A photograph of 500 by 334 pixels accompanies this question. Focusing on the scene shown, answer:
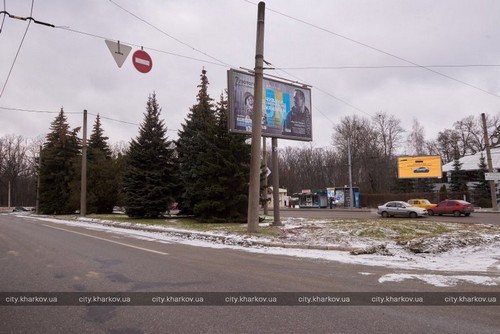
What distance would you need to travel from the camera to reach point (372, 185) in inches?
2586

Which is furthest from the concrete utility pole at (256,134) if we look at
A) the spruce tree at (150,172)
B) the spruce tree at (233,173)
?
the spruce tree at (150,172)

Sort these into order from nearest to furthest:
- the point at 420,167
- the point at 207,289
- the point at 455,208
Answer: the point at 207,289
the point at 455,208
the point at 420,167

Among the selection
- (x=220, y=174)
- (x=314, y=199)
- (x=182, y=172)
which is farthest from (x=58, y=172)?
(x=314, y=199)

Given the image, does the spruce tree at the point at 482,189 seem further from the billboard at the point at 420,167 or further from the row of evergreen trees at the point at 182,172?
the row of evergreen trees at the point at 182,172

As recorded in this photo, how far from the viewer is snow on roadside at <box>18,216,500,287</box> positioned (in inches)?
299

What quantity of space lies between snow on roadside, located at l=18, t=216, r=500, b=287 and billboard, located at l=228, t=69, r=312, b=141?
19.4 feet

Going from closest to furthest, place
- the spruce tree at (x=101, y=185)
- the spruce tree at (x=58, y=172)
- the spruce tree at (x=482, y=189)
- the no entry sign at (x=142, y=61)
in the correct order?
the no entry sign at (x=142, y=61), the spruce tree at (x=101, y=185), the spruce tree at (x=482, y=189), the spruce tree at (x=58, y=172)

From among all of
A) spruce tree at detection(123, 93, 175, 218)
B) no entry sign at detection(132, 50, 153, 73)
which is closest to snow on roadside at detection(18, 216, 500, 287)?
no entry sign at detection(132, 50, 153, 73)

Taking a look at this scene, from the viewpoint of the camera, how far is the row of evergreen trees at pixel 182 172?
2162cm

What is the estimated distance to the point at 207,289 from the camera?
6.21 m

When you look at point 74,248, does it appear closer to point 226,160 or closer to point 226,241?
point 226,241

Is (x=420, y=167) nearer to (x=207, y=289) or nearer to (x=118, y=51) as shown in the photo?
(x=118, y=51)

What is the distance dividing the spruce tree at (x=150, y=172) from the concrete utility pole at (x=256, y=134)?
13.8m

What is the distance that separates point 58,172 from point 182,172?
29.8 meters
